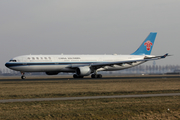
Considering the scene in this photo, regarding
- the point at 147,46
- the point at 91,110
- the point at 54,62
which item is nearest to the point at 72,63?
the point at 54,62

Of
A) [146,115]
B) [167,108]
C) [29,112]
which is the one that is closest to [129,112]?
[146,115]

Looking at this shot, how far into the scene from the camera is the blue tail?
69.9m

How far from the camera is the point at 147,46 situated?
7050cm

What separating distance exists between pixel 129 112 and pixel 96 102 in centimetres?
409

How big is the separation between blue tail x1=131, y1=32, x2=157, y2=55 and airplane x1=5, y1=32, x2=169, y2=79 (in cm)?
175

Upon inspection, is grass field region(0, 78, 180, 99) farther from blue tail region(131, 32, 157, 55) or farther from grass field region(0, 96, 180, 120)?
blue tail region(131, 32, 157, 55)

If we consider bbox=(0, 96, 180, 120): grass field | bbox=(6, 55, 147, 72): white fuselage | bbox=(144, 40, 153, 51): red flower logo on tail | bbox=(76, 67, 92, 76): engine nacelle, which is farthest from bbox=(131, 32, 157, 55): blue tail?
Answer: bbox=(0, 96, 180, 120): grass field

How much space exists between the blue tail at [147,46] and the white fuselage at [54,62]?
781 cm

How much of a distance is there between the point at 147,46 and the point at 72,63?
21.8 m

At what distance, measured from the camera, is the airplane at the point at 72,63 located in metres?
53.8

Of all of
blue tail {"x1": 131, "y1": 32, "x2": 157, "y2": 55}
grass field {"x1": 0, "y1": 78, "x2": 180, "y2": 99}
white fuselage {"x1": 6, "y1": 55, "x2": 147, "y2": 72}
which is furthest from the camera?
blue tail {"x1": 131, "y1": 32, "x2": 157, "y2": 55}

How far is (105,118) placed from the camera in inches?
619

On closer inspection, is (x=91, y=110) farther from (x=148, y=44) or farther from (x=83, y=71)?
(x=148, y=44)

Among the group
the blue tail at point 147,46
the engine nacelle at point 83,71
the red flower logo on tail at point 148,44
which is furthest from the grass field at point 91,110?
the red flower logo on tail at point 148,44
